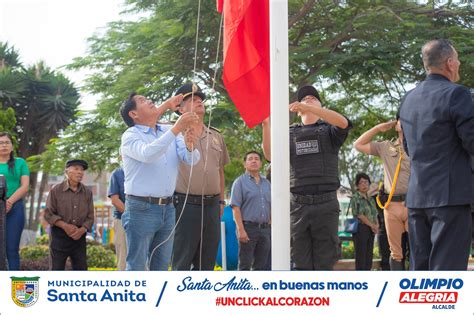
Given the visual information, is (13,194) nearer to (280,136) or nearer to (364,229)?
(280,136)

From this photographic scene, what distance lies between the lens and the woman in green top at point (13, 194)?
298 inches

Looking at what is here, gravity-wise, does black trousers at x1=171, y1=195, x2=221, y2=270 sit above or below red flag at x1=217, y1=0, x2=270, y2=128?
below

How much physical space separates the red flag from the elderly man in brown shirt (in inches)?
147

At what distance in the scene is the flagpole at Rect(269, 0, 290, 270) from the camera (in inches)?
167

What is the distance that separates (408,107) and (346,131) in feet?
3.58

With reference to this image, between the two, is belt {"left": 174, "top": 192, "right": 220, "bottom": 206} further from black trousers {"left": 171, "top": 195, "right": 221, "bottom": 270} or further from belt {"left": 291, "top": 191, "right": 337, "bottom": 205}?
belt {"left": 291, "top": 191, "right": 337, "bottom": 205}

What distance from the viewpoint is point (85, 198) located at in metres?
8.38

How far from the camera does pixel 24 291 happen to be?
3490 millimetres

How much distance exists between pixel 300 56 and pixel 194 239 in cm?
760

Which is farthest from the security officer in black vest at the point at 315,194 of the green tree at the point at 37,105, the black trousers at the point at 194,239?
the green tree at the point at 37,105

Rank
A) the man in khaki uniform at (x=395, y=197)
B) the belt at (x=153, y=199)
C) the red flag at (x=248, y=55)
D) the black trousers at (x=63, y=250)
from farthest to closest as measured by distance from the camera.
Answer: the black trousers at (x=63, y=250)
the man in khaki uniform at (x=395, y=197)
the belt at (x=153, y=199)
the red flag at (x=248, y=55)

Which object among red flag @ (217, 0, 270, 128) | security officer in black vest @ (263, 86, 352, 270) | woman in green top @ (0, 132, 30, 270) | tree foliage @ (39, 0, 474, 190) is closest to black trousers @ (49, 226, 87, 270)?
woman in green top @ (0, 132, 30, 270)

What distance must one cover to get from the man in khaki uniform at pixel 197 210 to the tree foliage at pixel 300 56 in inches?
265

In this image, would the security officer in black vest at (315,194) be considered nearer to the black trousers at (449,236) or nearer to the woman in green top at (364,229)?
the black trousers at (449,236)
